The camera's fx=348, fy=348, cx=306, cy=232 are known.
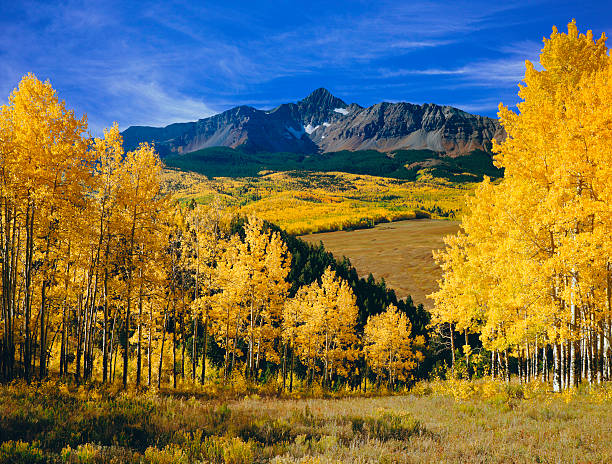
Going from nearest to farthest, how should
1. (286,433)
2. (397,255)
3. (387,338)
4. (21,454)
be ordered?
(21,454) < (286,433) < (387,338) < (397,255)

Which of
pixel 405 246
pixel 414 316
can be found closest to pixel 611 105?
pixel 414 316

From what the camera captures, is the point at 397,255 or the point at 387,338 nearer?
the point at 387,338

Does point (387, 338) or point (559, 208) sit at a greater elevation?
point (559, 208)

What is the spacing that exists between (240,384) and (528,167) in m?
20.1

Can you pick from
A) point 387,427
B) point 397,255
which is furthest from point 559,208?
point 397,255

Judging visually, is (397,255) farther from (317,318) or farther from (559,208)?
(559,208)

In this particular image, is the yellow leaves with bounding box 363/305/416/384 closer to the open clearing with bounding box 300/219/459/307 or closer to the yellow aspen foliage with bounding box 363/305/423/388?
the yellow aspen foliage with bounding box 363/305/423/388

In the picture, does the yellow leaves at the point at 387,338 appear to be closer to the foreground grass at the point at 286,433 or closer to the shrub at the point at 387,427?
the foreground grass at the point at 286,433

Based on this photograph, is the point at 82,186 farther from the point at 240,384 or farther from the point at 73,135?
the point at 240,384

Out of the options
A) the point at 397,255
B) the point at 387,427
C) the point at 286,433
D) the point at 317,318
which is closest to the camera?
the point at 286,433

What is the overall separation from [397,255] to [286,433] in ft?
474

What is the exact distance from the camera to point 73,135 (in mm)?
15602

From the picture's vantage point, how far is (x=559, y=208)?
11.9 metres

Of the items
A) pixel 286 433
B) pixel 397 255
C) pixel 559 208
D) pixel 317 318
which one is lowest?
→ pixel 317 318
